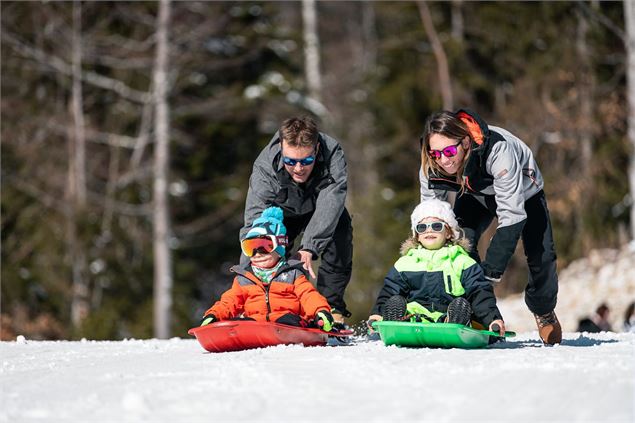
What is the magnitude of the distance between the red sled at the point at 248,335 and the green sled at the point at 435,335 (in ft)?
1.75

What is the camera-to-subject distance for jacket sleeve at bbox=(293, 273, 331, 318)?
6488mm

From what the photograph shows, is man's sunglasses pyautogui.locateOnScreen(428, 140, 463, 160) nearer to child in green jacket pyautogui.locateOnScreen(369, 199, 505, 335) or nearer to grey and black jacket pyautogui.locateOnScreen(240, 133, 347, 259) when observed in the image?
child in green jacket pyautogui.locateOnScreen(369, 199, 505, 335)

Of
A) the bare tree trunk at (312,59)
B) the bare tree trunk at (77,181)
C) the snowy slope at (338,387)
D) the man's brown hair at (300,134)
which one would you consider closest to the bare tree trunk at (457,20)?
the bare tree trunk at (312,59)

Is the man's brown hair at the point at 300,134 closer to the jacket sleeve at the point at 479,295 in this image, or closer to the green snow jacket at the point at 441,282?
the green snow jacket at the point at 441,282

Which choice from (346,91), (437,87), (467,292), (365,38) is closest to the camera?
(467,292)

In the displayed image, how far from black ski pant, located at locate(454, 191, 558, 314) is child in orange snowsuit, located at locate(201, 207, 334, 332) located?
3.46ft

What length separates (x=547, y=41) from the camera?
76.9 ft

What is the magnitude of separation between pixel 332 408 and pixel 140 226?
20050 millimetres

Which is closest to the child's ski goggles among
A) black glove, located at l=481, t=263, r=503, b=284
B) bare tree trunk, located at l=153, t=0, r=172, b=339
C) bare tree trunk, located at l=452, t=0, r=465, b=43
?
black glove, located at l=481, t=263, r=503, b=284

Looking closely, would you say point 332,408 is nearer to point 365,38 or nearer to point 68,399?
point 68,399

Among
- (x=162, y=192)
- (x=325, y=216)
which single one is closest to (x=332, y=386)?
(x=325, y=216)

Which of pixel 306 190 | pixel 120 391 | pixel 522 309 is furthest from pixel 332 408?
pixel 522 309

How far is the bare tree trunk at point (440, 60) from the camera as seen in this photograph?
25141 millimetres

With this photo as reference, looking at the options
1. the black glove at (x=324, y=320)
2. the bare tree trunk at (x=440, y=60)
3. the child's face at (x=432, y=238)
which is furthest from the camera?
the bare tree trunk at (x=440, y=60)
